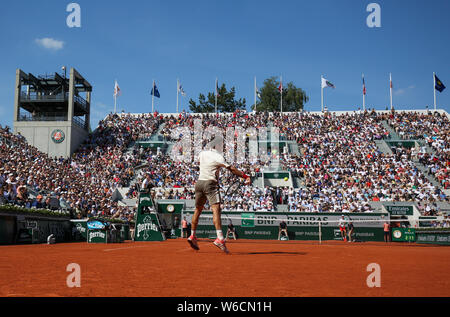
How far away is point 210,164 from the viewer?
7895 millimetres

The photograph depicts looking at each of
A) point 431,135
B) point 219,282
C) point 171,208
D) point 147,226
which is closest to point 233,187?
point 171,208

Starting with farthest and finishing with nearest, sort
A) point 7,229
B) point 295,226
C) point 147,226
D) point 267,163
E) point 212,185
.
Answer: point 267,163, point 295,226, point 147,226, point 7,229, point 212,185

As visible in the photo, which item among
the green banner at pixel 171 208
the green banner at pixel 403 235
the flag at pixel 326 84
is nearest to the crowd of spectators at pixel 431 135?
the flag at pixel 326 84

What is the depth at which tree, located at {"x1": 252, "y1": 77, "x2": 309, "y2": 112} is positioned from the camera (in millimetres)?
73375

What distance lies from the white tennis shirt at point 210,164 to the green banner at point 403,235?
67.9 feet

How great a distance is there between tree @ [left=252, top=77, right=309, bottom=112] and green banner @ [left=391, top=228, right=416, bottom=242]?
49.7m

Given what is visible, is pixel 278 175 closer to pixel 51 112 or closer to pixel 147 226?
pixel 147 226

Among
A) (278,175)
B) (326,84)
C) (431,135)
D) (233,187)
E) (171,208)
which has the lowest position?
(171,208)

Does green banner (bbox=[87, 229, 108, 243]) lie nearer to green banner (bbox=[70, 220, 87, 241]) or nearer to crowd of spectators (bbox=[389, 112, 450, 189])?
green banner (bbox=[70, 220, 87, 241])

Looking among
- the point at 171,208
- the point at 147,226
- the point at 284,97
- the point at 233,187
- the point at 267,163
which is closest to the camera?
the point at 147,226

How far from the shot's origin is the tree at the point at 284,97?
73.4m

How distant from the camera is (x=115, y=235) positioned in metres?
16.5

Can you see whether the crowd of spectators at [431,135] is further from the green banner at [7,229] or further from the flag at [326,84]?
the green banner at [7,229]

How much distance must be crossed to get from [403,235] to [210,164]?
21177mm
